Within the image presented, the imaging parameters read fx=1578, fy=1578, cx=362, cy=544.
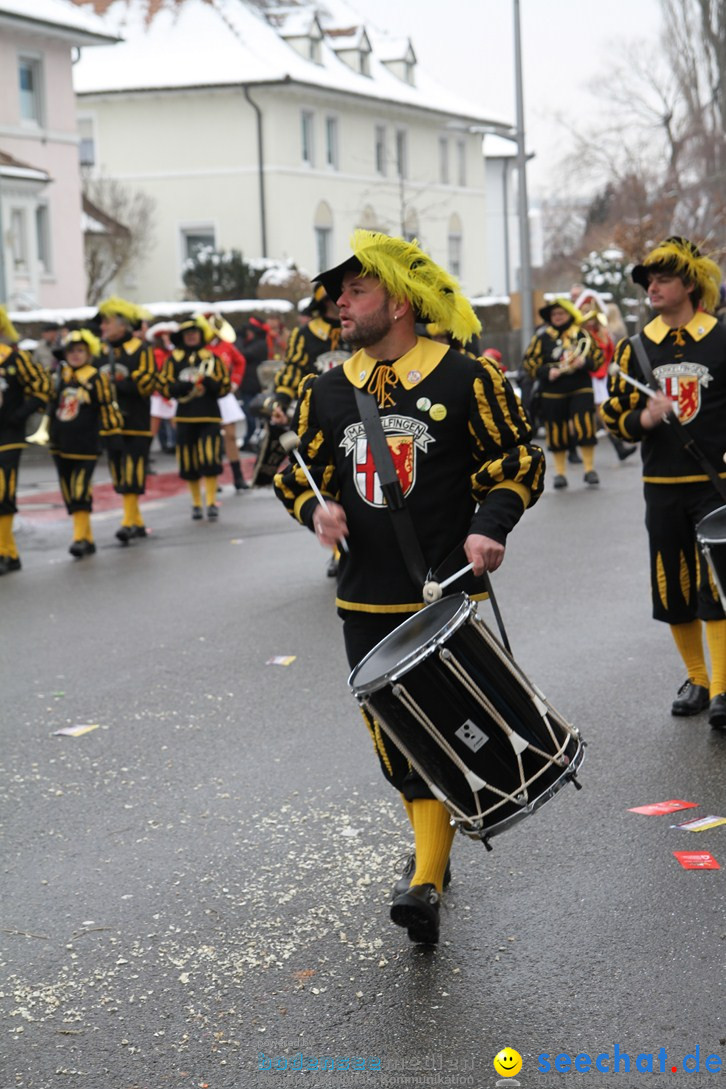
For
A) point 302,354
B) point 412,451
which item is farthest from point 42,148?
point 412,451

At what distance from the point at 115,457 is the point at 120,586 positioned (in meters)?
2.82

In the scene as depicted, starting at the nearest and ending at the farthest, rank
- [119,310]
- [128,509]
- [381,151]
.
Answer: [119,310] → [128,509] → [381,151]

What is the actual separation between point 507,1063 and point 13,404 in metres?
9.08

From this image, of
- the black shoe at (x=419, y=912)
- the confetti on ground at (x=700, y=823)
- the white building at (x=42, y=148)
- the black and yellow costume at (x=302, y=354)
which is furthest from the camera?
the white building at (x=42, y=148)

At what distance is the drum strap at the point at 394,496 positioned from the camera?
454cm

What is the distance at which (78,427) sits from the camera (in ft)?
41.9

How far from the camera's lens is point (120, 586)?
1126cm

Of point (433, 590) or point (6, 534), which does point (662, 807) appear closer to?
point (433, 590)

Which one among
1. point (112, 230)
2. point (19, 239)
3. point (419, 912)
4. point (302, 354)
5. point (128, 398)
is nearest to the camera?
point (419, 912)

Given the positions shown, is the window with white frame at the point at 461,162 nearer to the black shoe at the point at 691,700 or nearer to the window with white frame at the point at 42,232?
the window with white frame at the point at 42,232

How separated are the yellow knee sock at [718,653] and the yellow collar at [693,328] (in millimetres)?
1227

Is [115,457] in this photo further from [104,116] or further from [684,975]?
[104,116]

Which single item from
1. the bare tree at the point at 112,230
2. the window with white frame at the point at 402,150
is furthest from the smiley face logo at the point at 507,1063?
the window with white frame at the point at 402,150

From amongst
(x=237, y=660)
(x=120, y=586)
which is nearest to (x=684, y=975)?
(x=237, y=660)
